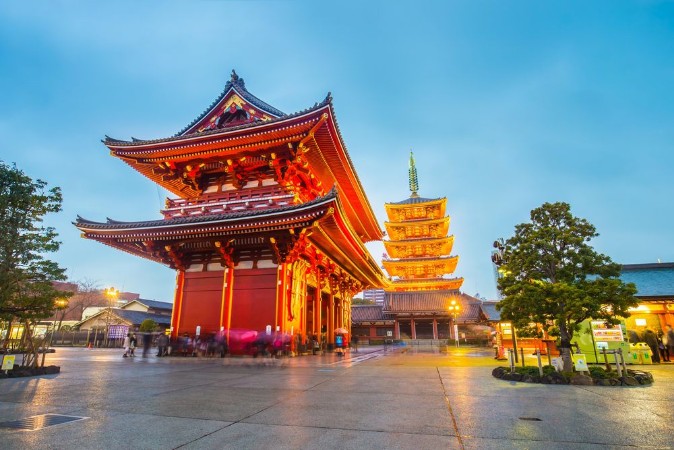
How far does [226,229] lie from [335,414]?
1214 centimetres

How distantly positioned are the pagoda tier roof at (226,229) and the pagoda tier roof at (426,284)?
102ft

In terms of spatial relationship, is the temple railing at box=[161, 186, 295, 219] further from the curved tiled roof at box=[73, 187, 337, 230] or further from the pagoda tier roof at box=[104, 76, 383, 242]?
the curved tiled roof at box=[73, 187, 337, 230]

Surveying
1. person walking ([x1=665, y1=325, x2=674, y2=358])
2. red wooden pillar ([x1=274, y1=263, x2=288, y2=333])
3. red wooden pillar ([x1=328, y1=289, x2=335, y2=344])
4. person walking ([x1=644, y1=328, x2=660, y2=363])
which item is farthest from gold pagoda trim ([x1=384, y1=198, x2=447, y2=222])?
red wooden pillar ([x1=274, y1=263, x2=288, y2=333])

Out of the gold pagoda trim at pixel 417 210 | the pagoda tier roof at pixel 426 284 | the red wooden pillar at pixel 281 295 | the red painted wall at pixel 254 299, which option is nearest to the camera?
the red wooden pillar at pixel 281 295

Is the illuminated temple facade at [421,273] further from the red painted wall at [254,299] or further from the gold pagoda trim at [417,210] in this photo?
the red painted wall at [254,299]

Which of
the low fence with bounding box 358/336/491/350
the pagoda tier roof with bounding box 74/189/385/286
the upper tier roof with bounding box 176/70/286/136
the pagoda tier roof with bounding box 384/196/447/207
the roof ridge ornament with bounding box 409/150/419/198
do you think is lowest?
the low fence with bounding box 358/336/491/350

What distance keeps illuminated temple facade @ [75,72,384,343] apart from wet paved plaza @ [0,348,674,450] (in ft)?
26.6

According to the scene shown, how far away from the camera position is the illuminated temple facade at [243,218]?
1638 centimetres

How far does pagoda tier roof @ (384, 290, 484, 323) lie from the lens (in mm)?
44562

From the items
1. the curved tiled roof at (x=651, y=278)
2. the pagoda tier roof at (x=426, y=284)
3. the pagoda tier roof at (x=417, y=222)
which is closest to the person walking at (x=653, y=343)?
the curved tiled roof at (x=651, y=278)

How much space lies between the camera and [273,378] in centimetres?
987

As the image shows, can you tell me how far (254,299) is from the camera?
57.5 ft

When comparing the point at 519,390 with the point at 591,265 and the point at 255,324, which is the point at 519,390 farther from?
→ the point at 255,324

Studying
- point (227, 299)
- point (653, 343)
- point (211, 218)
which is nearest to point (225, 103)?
point (211, 218)
